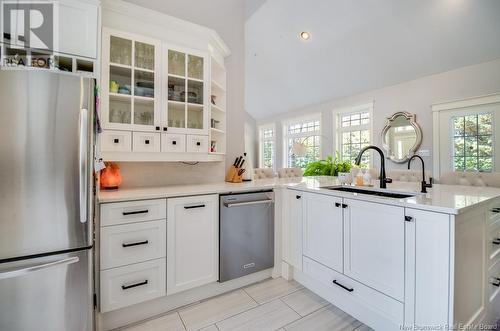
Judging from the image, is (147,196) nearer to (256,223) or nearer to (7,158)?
(7,158)

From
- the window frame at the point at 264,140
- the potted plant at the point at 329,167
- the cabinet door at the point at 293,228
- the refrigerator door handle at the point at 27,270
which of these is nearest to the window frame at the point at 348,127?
the potted plant at the point at 329,167

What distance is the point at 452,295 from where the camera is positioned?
3.60 feet

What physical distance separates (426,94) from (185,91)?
417 cm

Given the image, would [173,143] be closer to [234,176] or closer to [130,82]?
[130,82]

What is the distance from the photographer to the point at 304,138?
653 cm

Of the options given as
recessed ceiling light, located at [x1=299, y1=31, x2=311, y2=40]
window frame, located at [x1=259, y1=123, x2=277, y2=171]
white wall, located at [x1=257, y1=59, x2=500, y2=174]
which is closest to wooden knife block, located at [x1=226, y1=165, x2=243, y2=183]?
recessed ceiling light, located at [x1=299, y1=31, x2=311, y2=40]

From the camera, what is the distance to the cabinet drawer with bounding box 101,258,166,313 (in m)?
1.49

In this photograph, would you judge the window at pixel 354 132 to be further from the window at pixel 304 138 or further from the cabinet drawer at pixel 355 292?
the cabinet drawer at pixel 355 292

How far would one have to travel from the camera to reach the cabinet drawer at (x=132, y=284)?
149 cm

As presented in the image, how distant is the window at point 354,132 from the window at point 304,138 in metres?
0.66

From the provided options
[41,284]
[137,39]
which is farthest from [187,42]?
[41,284]

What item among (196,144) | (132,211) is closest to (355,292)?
(132,211)

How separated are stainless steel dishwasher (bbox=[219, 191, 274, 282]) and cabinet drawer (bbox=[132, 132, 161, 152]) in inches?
29.2

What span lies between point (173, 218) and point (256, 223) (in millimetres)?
754
